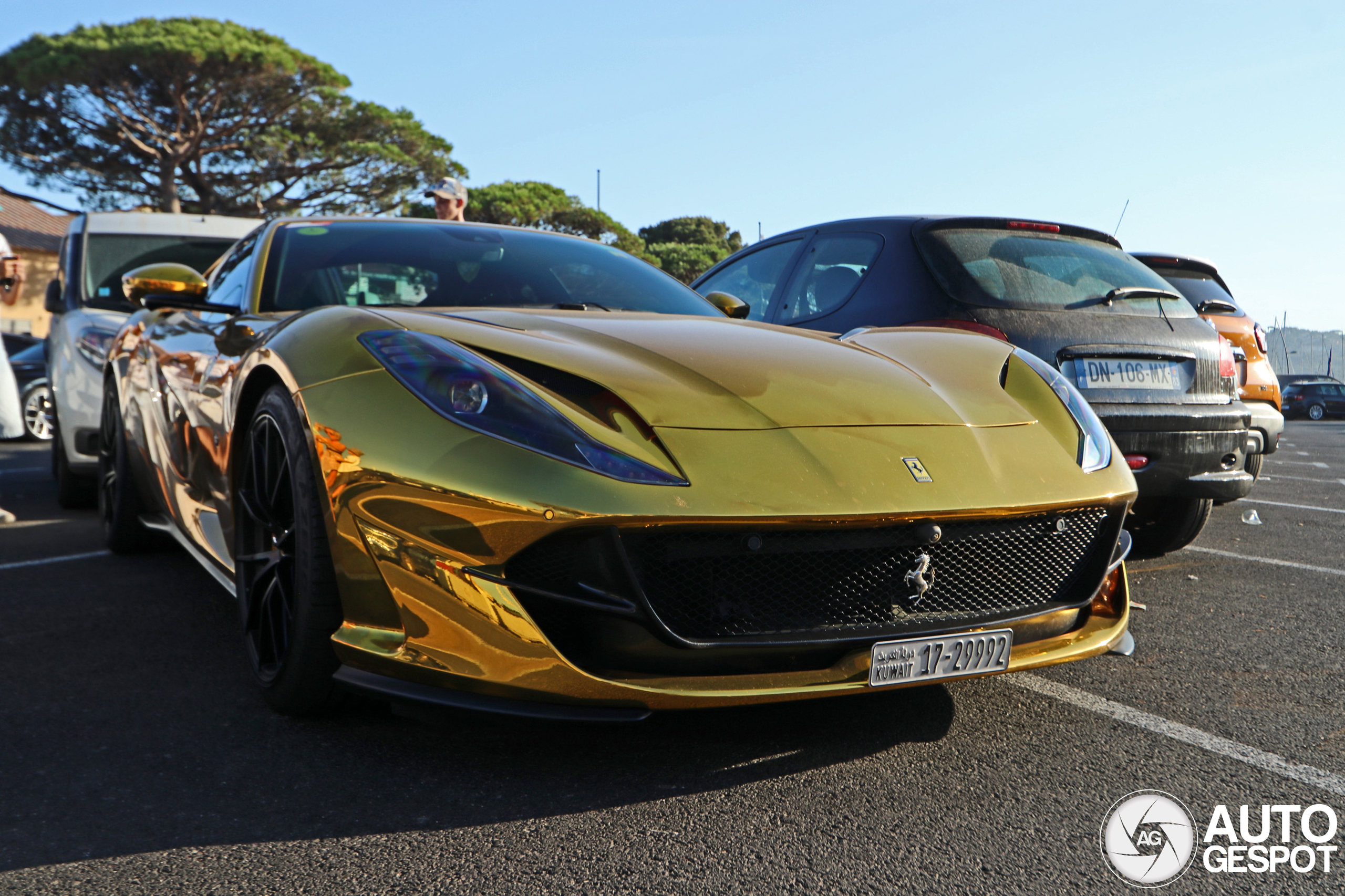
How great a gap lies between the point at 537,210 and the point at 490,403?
1684 inches

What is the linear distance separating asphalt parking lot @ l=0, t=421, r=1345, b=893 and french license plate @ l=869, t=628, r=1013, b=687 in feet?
0.69

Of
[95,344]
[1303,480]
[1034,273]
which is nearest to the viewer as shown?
[1034,273]

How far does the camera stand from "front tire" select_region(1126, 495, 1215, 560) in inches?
178

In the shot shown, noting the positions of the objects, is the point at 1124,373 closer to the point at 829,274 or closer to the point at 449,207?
the point at 829,274

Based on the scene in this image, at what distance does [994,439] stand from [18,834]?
81.4 inches

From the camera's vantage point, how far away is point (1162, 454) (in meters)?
4.03

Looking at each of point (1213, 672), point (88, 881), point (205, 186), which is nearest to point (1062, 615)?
point (1213, 672)

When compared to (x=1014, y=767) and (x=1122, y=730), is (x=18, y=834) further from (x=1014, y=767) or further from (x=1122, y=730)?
(x=1122, y=730)

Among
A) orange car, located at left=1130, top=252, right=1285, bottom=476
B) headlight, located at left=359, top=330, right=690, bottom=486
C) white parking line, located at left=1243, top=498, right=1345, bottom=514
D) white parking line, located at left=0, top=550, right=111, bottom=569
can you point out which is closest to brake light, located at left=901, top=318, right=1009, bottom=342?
orange car, located at left=1130, top=252, right=1285, bottom=476

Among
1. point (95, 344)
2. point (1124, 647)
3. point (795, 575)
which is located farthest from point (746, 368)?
point (95, 344)

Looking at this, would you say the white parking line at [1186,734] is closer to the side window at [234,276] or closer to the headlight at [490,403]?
the headlight at [490,403]

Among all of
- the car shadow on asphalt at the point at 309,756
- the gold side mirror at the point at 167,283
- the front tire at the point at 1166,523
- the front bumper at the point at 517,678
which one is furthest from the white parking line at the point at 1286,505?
the gold side mirror at the point at 167,283

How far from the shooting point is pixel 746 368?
2.55 meters

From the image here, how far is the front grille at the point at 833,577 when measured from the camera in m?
2.03
